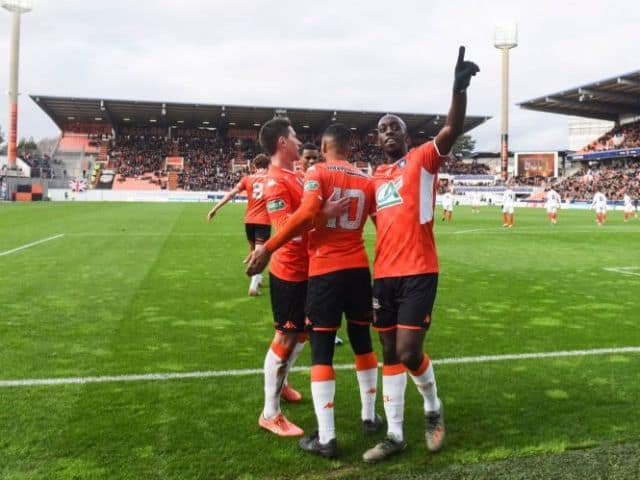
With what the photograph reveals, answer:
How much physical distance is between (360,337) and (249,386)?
1.34 meters

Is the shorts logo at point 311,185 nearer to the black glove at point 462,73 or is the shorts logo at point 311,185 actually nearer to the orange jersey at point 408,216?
the orange jersey at point 408,216

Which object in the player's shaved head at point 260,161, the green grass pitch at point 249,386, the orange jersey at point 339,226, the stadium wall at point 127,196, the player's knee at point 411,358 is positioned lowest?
the green grass pitch at point 249,386

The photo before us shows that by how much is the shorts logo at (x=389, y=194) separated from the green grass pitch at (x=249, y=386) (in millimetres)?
1509

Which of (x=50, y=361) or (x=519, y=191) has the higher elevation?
(x=519, y=191)

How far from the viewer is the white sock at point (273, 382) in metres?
3.87

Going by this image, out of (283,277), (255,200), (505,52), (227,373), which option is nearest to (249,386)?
(227,373)

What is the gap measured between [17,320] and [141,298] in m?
1.79

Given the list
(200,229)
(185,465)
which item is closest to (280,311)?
Result: (185,465)

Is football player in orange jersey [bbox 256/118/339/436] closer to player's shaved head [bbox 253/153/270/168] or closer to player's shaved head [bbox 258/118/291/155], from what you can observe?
player's shaved head [bbox 258/118/291/155]

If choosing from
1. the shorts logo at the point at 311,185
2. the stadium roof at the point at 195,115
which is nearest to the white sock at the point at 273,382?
the shorts logo at the point at 311,185

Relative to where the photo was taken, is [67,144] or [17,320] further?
[67,144]

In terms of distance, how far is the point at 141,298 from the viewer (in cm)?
832

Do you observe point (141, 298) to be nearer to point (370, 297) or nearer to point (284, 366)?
point (284, 366)

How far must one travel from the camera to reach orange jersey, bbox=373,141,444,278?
11.5 ft
